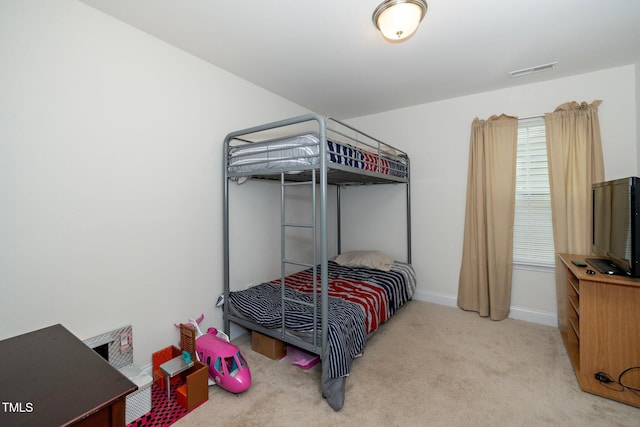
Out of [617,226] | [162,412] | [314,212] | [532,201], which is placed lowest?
[162,412]

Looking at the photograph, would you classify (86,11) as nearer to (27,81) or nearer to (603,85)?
(27,81)

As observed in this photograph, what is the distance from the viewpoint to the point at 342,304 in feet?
7.39

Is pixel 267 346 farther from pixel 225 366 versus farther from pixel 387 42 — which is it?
pixel 387 42

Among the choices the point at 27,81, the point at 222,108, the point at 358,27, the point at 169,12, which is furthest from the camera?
the point at 222,108

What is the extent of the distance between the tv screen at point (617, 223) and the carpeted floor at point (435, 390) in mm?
881

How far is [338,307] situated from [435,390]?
0.84 metres

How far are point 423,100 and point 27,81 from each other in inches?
133

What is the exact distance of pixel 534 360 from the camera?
2.20 metres

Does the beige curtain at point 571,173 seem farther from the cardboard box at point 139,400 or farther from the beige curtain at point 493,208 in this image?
the cardboard box at point 139,400

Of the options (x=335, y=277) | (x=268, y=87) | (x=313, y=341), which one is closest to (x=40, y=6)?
(x=268, y=87)

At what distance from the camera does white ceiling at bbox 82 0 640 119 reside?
5.62ft

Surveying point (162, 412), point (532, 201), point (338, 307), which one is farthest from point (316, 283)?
point (532, 201)

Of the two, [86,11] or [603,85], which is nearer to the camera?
[86,11]

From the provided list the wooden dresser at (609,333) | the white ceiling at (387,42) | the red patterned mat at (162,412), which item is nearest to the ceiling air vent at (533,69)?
the white ceiling at (387,42)
